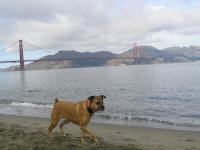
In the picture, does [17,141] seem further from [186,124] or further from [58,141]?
[186,124]

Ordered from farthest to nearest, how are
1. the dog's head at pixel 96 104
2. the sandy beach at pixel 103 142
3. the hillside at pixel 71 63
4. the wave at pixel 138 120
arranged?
1. the hillside at pixel 71 63
2. the wave at pixel 138 120
3. the dog's head at pixel 96 104
4. the sandy beach at pixel 103 142

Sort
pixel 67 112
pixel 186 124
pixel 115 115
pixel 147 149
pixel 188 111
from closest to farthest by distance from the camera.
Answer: pixel 147 149 → pixel 67 112 → pixel 186 124 → pixel 115 115 → pixel 188 111

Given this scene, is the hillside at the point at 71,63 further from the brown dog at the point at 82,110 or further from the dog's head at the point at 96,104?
the dog's head at the point at 96,104

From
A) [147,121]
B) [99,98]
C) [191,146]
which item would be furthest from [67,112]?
[147,121]

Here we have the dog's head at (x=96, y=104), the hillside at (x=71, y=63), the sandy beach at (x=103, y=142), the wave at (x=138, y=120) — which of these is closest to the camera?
the sandy beach at (x=103, y=142)

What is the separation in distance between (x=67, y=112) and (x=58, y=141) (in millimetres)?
708

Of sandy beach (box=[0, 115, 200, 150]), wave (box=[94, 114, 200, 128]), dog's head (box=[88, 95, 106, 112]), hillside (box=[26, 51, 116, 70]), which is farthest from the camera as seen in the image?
hillside (box=[26, 51, 116, 70])

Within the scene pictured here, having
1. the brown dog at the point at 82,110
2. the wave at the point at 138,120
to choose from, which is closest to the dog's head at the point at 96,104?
the brown dog at the point at 82,110

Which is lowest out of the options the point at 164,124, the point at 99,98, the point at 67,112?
the point at 164,124

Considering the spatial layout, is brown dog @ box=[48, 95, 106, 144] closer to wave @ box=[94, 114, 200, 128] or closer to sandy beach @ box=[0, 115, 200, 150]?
sandy beach @ box=[0, 115, 200, 150]

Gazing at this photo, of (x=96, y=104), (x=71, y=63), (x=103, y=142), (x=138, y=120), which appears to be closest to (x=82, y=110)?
(x=96, y=104)

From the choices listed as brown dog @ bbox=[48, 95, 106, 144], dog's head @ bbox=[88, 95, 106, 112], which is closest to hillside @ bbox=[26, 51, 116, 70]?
brown dog @ bbox=[48, 95, 106, 144]

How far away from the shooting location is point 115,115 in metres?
9.84

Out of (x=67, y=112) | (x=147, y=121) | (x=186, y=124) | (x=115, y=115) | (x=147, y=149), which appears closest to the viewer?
(x=147, y=149)
